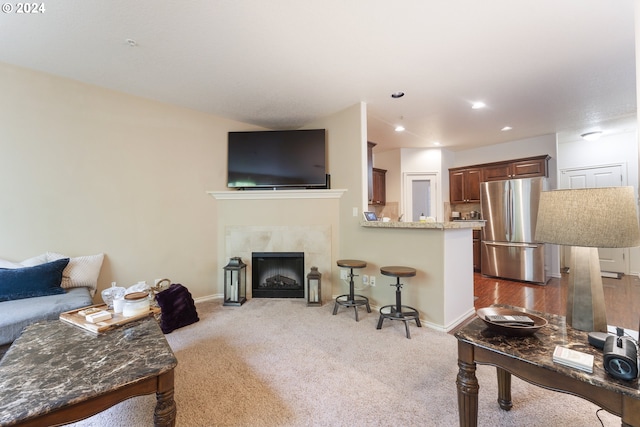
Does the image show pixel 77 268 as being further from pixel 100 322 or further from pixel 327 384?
pixel 327 384

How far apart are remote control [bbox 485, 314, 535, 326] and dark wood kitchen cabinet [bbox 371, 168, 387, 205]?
13.9 ft

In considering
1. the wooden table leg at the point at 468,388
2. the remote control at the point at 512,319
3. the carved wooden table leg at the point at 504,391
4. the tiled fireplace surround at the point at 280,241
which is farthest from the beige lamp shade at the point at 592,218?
the tiled fireplace surround at the point at 280,241

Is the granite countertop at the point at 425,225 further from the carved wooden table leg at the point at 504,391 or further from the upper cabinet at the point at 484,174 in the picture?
the upper cabinet at the point at 484,174

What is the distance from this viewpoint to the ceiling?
6.23 ft

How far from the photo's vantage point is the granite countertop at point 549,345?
0.89 meters

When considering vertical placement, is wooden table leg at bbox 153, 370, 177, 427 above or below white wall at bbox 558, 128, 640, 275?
below

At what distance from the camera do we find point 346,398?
164cm

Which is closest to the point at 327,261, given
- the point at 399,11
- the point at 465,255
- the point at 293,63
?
the point at 465,255

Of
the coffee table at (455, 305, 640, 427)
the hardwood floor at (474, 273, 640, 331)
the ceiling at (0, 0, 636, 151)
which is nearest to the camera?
the coffee table at (455, 305, 640, 427)

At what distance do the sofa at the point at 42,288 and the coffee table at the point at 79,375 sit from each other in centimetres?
56

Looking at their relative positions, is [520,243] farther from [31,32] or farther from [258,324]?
[31,32]

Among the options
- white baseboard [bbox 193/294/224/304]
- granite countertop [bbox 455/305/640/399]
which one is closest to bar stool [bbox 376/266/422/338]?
granite countertop [bbox 455/305/640/399]

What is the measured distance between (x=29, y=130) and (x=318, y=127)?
3192 mm

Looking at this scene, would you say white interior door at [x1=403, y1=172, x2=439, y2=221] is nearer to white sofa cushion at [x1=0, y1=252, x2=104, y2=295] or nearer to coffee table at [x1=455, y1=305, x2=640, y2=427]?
coffee table at [x1=455, y1=305, x2=640, y2=427]
